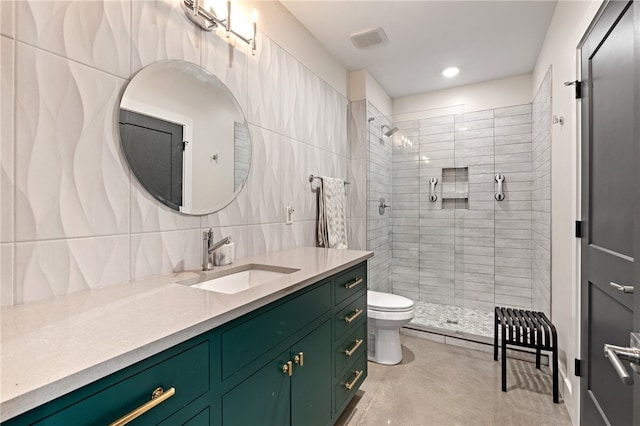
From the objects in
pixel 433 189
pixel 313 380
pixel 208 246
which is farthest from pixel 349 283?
pixel 433 189

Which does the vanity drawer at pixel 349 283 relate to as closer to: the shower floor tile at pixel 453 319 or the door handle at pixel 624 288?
the door handle at pixel 624 288

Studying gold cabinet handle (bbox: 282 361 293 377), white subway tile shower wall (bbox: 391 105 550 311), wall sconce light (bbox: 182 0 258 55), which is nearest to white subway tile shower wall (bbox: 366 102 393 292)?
white subway tile shower wall (bbox: 391 105 550 311)

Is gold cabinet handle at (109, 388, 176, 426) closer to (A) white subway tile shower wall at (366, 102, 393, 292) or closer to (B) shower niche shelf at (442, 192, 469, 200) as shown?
(A) white subway tile shower wall at (366, 102, 393, 292)

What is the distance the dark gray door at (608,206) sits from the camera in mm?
1082

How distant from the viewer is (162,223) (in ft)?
4.29

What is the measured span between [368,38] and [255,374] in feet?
8.30

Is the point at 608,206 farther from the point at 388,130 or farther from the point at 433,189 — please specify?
the point at 388,130

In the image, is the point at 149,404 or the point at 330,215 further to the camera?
the point at 330,215

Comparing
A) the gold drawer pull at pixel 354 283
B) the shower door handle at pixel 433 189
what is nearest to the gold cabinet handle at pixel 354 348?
the gold drawer pull at pixel 354 283

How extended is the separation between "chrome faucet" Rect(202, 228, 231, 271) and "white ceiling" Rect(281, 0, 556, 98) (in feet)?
5.65

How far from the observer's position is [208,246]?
147cm

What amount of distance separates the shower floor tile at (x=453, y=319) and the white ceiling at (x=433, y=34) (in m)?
2.56

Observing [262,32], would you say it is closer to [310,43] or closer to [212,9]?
[212,9]

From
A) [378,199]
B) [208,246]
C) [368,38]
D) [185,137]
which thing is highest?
[368,38]
